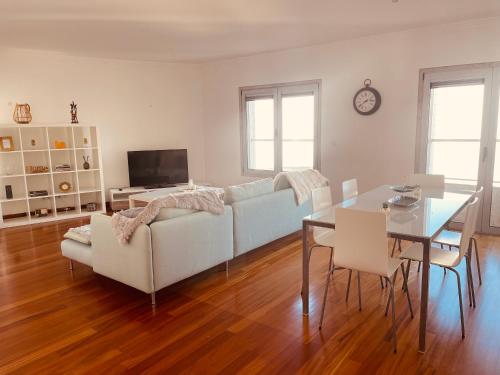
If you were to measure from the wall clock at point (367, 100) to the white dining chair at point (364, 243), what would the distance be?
3502 millimetres

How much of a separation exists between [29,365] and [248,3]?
3.67 m

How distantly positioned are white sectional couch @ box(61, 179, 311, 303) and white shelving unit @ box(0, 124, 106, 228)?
2715 mm

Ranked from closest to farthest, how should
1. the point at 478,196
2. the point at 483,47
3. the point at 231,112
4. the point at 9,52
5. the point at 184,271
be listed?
the point at 478,196 → the point at 184,271 → the point at 483,47 → the point at 9,52 → the point at 231,112

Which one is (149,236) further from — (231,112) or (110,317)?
(231,112)

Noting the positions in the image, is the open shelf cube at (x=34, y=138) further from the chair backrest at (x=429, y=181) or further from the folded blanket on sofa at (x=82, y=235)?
the chair backrest at (x=429, y=181)

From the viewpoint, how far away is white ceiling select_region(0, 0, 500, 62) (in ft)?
13.0

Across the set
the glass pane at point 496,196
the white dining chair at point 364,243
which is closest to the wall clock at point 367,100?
the glass pane at point 496,196

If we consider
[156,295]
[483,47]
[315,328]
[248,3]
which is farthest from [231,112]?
[315,328]

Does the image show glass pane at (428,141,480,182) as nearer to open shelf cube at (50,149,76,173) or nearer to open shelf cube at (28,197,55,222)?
open shelf cube at (50,149,76,173)

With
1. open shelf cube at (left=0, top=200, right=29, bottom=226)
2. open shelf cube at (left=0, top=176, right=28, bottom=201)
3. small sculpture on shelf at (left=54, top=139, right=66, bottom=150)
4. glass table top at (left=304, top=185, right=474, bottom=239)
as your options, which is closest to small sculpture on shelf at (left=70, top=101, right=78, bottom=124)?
small sculpture on shelf at (left=54, top=139, right=66, bottom=150)

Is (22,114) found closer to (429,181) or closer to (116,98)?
(116,98)

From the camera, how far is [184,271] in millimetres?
3291

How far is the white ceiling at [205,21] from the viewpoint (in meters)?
3.96

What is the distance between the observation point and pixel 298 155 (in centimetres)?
663
